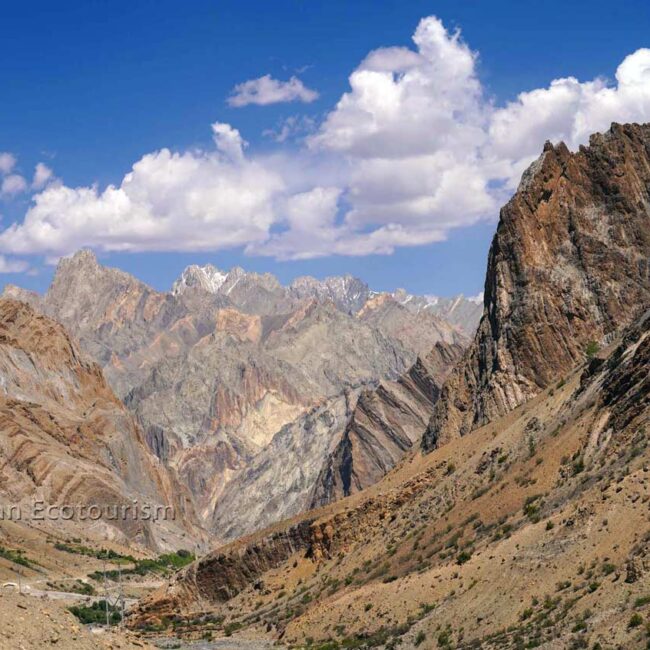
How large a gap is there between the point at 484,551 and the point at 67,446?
12362 cm

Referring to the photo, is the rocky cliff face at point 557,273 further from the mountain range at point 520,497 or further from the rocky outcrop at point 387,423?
the rocky outcrop at point 387,423

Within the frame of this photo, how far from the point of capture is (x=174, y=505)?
186625 mm

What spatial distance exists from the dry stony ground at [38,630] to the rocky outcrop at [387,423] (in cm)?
14319

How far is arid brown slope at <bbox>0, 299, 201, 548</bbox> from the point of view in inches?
5758

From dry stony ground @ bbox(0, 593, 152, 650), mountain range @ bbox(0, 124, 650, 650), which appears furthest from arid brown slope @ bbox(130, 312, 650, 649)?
dry stony ground @ bbox(0, 593, 152, 650)

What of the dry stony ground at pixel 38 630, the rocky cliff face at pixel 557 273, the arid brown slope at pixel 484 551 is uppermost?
the rocky cliff face at pixel 557 273

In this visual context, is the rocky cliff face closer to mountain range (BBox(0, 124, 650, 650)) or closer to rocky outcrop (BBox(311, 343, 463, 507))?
mountain range (BBox(0, 124, 650, 650))

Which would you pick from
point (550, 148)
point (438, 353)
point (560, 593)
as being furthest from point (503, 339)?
point (438, 353)

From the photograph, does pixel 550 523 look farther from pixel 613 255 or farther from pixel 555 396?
pixel 613 255

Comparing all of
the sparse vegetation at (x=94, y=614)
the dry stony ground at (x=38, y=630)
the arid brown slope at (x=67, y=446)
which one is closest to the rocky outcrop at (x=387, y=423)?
the arid brown slope at (x=67, y=446)

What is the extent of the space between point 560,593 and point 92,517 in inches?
4524

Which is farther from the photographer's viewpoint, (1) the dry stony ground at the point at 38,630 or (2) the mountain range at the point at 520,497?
(2) the mountain range at the point at 520,497

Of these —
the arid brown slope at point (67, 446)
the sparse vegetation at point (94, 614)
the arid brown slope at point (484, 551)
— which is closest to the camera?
the arid brown slope at point (484, 551)

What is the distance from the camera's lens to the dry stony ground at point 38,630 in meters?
28.4
